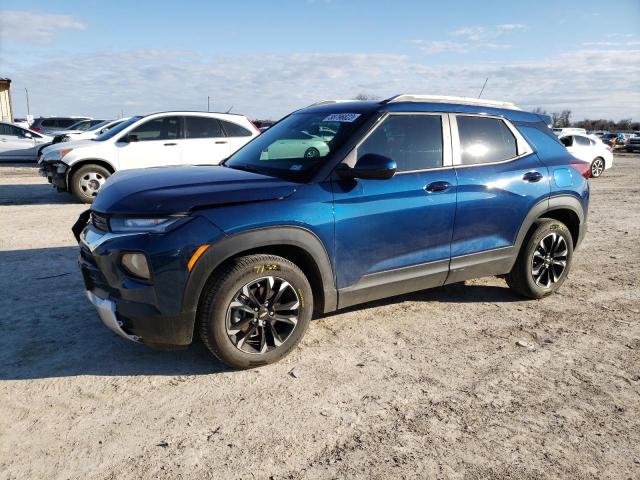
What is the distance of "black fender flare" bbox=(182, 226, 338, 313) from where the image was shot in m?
3.07

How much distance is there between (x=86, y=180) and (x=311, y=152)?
731cm

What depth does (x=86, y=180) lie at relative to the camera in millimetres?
9562

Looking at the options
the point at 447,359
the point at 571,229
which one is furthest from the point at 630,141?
the point at 447,359

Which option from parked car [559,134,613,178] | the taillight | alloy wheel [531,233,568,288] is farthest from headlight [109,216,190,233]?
parked car [559,134,613,178]

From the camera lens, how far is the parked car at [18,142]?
17.0 metres

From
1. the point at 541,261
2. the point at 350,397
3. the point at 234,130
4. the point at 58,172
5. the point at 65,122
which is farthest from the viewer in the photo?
the point at 65,122

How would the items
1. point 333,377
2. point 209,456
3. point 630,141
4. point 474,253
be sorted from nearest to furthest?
point 209,456
point 333,377
point 474,253
point 630,141

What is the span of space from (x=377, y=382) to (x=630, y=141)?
1566 inches

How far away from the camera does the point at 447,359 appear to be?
3.63 meters

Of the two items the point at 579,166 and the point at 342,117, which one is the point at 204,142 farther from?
the point at 579,166

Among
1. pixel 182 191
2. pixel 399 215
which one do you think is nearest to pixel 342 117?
pixel 399 215

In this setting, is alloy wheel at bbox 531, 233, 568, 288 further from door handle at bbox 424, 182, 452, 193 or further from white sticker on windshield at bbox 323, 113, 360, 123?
white sticker on windshield at bbox 323, 113, 360, 123

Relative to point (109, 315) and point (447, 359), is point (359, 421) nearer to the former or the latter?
point (447, 359)

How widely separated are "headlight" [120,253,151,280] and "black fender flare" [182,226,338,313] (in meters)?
0.26
